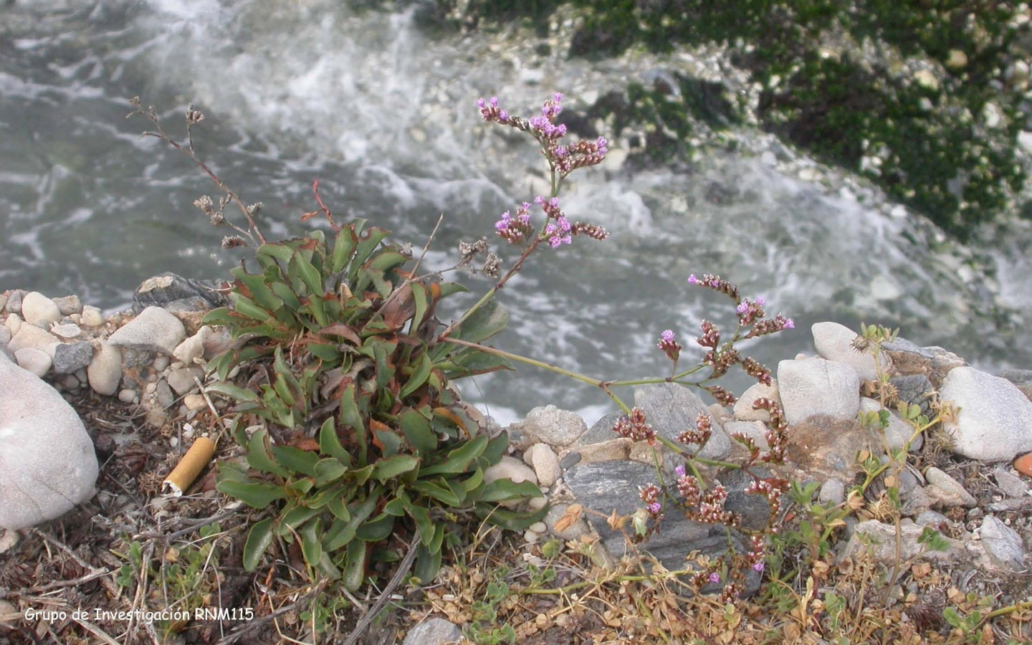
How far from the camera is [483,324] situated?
3320 mm

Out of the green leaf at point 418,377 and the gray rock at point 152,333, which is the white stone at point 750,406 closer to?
the green leaf at point 418,377

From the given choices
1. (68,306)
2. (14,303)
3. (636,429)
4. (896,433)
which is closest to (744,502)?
(636,429)

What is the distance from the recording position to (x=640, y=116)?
613 centimetres

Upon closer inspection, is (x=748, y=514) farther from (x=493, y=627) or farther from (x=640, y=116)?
(x=640, y=116)

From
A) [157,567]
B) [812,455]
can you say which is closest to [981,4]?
[812,455]

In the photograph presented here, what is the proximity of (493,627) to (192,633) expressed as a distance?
3.04ft

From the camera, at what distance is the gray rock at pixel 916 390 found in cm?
349

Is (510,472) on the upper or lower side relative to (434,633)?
upper

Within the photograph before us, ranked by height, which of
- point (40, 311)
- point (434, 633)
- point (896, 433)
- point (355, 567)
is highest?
point (40, 311)

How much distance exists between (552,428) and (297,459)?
1.02 meters

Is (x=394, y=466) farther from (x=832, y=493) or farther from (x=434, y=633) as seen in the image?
(x=832, y=493)

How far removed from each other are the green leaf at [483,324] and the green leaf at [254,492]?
846mm

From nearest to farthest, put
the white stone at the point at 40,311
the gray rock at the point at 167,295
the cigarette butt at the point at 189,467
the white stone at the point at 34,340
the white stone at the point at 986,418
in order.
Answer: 1. the cigarette butt at the point at 189,467
2. the white stone at the point at 986,418
3. the white stone at the point at 34,340
4. the white stone at the point at 40,311
5. the gray rock at the point at 167,295

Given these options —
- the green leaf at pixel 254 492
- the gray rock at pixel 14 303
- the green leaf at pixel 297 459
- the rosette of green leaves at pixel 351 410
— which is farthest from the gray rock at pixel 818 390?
the gray rock at pixel 14 303
